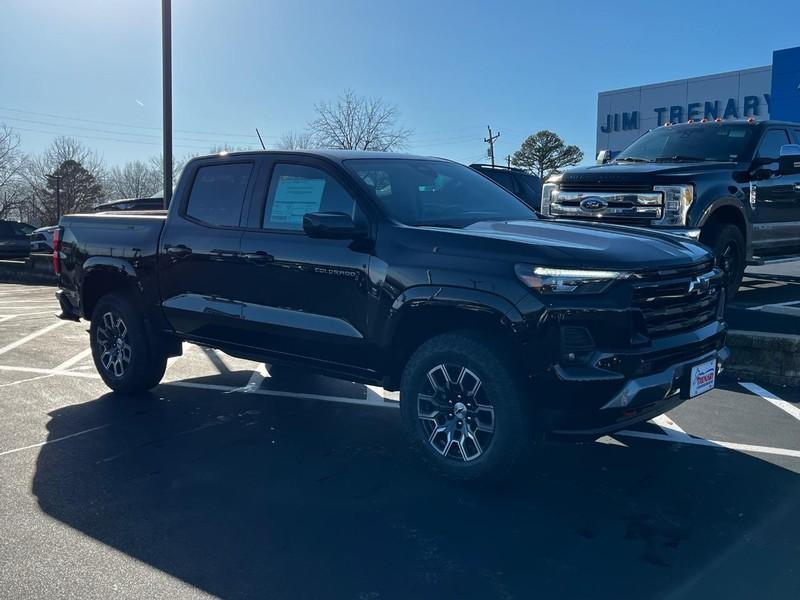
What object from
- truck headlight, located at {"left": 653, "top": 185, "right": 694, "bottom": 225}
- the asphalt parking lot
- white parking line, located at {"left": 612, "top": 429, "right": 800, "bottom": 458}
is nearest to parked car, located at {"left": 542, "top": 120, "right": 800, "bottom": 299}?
truck headlight, located at {"left": 653, "top": 185, "right": 694, "bottom": 225}

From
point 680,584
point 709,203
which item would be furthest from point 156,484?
point 709,203

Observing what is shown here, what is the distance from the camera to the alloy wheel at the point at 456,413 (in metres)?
4.16

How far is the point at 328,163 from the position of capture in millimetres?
5020

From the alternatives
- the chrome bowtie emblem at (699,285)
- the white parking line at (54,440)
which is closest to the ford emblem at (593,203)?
the chrome bowtie emblem at (699,285)

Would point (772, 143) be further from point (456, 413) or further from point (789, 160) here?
point (456, 413)

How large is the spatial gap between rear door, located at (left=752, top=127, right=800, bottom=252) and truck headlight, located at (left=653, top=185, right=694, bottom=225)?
136 centimetres

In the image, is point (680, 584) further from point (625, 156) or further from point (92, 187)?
point (92, 187)

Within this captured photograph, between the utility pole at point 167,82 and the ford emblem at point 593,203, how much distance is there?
22.4 feet

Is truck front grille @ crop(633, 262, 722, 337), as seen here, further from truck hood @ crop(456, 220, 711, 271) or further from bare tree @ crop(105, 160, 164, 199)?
bare tree @ crop(105, 160, 164, 199)

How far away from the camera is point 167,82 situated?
38.5 feet

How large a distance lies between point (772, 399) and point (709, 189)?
7.74ft

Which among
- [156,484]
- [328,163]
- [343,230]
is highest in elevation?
[328,163]

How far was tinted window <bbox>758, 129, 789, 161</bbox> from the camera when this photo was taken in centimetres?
850

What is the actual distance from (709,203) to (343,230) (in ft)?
14.9
